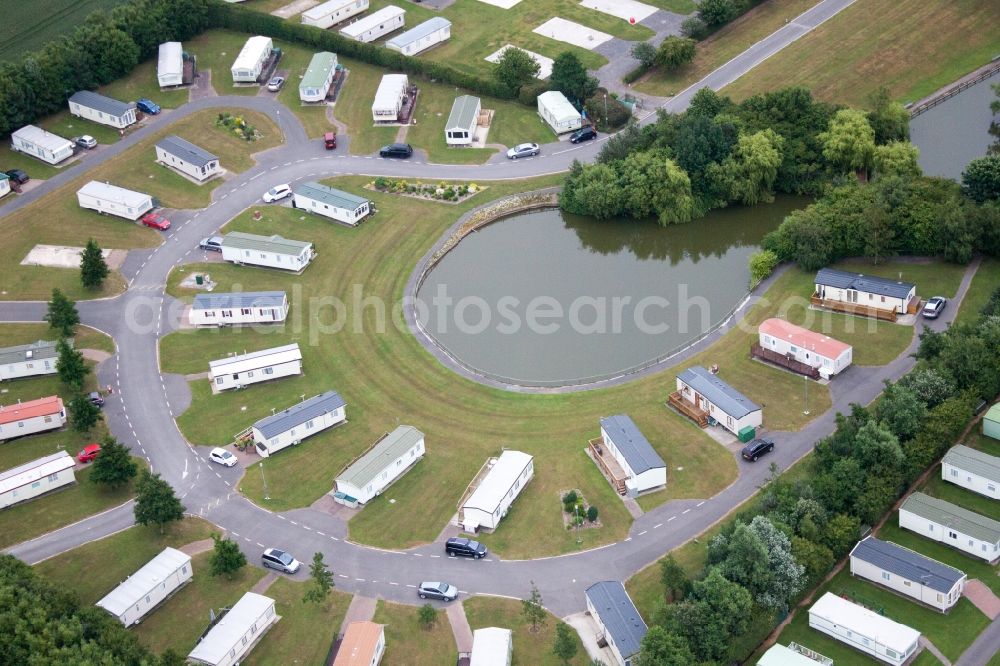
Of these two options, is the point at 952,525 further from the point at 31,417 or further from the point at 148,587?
the point at 31,417

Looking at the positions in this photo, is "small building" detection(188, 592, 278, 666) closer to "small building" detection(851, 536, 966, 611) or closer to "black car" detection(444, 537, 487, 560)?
"black car" detection(444, 537, 487, 560)

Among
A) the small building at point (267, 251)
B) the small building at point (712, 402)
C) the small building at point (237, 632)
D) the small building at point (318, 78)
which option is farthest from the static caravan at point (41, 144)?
the small building at point (712, 402)

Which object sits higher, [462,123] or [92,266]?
[462,123]

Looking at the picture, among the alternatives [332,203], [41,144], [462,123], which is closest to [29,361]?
[332,203]

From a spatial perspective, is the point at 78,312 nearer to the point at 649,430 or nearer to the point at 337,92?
the point at 337,92

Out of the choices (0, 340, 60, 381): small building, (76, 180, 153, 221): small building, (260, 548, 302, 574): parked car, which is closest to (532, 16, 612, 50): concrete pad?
(76, 180, 153, 221): small building
